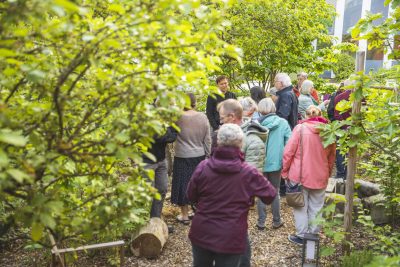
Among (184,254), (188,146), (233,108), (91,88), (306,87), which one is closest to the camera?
(91,88)

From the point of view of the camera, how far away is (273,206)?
19.7 feet

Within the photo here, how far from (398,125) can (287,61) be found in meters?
6.05

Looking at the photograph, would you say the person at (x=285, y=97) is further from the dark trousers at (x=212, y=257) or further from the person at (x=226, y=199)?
the dark trousers at (x=212, y=257)

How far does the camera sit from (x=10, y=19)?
192 centimetres

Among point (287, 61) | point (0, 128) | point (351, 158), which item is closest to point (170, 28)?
point (0, 128)

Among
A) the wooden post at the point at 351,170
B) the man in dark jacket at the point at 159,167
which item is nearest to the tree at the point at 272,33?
the man in dark jacket at the point at 159,167

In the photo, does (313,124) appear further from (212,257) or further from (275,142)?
(212,257)

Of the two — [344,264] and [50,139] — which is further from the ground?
[50,139]

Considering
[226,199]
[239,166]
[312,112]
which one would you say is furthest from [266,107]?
[226,199]

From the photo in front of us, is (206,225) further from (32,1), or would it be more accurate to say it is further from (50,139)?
(32,1)

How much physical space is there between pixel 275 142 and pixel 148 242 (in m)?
2.11

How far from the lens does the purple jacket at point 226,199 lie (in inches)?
128

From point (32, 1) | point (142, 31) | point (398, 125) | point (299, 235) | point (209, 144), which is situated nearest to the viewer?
point (32, 1)

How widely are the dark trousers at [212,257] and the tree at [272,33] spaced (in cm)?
624
